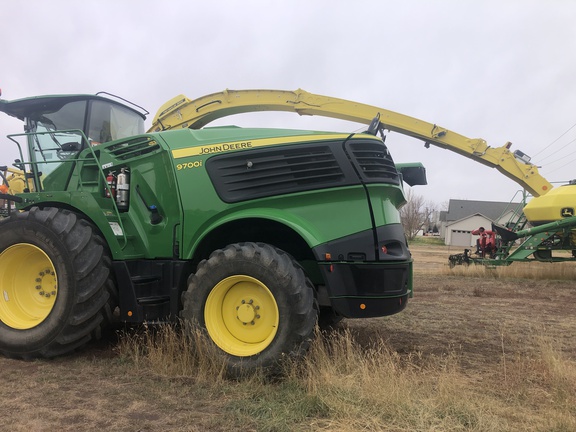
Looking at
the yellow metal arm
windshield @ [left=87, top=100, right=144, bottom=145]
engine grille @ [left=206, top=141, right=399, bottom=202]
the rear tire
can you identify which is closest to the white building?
the yellow metal arm

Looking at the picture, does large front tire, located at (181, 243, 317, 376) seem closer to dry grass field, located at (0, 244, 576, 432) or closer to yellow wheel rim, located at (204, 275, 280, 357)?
yellow wheel rim, located at (204, 275, 280, 357)

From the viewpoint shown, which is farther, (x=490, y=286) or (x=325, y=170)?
(x=490, y=286)

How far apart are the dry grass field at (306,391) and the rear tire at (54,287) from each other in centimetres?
24

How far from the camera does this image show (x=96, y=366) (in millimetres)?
4113

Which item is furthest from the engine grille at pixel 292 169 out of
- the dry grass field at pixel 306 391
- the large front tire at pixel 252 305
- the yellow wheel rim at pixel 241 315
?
the dry grass field at pixel 306 391

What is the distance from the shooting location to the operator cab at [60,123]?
16.9ft

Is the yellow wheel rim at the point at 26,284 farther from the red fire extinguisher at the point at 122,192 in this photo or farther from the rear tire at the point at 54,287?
the red fire extinguisher at the point at 122,192

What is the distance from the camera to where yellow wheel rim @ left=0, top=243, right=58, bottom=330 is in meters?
4.50

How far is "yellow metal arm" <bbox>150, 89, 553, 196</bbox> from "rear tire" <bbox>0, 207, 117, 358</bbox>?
439 centimetres

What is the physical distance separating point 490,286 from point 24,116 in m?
10.4

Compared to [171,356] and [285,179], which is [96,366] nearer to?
[171,356]

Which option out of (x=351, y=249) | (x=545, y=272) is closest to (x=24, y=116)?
(x=351, y=249)

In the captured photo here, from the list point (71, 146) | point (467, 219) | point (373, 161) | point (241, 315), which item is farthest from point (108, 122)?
point (467, 219)

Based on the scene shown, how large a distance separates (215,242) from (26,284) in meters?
2.09
